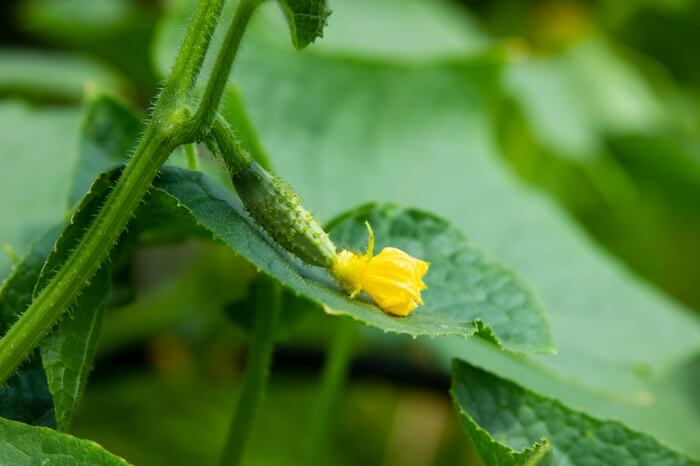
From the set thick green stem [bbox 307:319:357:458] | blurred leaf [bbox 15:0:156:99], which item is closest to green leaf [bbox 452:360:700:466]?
thick green stem [bbox 307:319:357:458]

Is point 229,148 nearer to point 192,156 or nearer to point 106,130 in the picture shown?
point 192,156

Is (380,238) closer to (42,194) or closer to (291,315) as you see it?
(291,315)

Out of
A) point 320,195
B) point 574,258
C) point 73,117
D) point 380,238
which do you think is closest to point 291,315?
point 380,238

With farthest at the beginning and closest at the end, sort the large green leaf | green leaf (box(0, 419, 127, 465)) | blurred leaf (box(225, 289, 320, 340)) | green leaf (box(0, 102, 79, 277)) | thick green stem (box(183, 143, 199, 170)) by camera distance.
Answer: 1. the large green leaf
2. green leaf (box(0, 102, 79, 277))
3. blurred leaf (box(225, 289, 320, 340))
4. thick green stem (box(183, 143, 199, 170))
5. green leaf (box(0, 419, 127, 465))

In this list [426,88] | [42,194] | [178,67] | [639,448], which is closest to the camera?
[178,67]

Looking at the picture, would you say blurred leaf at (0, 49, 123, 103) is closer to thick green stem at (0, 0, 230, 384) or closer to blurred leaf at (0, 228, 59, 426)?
blurred leaf at (0, 228, 59, 426)

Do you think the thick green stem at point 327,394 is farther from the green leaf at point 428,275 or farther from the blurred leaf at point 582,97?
the blurred leaf at point 582,97

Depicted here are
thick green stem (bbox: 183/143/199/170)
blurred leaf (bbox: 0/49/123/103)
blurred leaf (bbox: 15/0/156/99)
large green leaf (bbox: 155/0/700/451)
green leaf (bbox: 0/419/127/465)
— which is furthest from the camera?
blurred leaf (bbox: 15/0/156/99)
